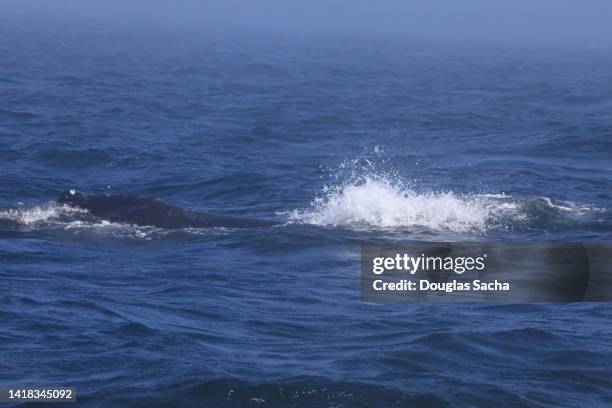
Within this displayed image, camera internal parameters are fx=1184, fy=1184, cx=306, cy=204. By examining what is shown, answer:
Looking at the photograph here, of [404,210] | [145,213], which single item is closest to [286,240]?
[145,213]

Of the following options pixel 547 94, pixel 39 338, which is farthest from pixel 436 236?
pixel 547 94

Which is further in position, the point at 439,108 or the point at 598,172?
the point at 439,108

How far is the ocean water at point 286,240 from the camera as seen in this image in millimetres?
12562

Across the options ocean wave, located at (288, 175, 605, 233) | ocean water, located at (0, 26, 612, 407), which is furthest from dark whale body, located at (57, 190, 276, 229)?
ocean wave, located at (288, 175, 605, 233)

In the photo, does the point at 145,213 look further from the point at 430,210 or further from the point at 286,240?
the point at 430,210

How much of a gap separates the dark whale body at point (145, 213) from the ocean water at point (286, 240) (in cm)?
34

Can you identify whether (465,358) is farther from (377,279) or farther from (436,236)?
(436,236)

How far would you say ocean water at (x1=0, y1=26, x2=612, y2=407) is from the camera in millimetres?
12562

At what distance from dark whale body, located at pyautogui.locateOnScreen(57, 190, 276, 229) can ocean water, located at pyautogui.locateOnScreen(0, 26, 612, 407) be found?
34 cm

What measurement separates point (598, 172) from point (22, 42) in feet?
193

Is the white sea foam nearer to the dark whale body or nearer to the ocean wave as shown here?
the ocean wave


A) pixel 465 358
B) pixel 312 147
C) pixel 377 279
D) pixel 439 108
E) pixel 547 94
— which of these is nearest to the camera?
pixel 465 358

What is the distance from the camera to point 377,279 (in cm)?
1744

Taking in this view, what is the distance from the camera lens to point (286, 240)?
19844mm
